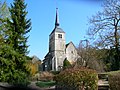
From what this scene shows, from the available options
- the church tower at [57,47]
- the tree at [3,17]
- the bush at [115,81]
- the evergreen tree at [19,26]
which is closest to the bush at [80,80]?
the bush at [115,81]

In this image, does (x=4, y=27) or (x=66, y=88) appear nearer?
(x=66, y=88)

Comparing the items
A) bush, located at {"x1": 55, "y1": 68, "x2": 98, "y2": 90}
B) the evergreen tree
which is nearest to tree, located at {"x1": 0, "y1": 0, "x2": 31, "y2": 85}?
the evergreen tree

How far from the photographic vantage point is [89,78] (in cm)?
1402

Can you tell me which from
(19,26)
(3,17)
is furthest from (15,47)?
(3,17)

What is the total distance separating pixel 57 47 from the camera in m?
89.8

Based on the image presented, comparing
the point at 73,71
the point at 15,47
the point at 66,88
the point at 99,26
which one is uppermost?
the point at 99,26

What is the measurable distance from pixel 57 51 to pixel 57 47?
166cm

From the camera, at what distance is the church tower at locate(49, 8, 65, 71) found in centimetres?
8619

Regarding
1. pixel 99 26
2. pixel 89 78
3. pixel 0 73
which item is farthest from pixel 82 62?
pixel 89 78

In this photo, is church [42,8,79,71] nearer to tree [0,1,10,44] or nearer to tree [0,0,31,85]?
tree [0,0,31,85]

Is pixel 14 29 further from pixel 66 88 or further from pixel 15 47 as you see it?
pixel 66 88

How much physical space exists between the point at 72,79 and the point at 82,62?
31393 mm

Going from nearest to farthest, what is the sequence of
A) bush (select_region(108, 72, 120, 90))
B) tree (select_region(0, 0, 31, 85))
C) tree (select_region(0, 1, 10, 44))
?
1. bush (select_region(108, 72, 120, 90))
2. tree (select_region(0, 1, 10, 44))
3. tree (select_region(0, 0, 31, 85))

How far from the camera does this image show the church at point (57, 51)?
86.3m
